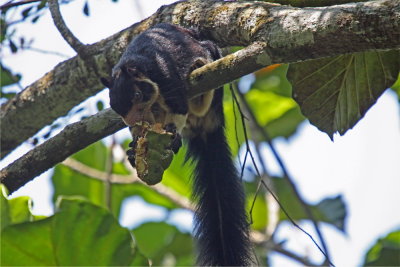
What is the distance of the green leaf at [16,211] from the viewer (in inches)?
127

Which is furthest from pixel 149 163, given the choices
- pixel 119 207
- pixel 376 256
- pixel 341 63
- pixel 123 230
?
pixel 119 207

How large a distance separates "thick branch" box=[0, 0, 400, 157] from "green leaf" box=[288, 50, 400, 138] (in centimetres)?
38

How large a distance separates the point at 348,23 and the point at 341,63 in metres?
0.82

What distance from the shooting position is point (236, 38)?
3.33 meters

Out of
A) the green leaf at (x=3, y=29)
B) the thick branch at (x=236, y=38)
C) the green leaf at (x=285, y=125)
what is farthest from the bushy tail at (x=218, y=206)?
the green leaf at (x=285, y=125)

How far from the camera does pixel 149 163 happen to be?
3.17m

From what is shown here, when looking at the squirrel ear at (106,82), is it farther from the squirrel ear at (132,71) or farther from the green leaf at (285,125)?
the green leaf at (285,125)

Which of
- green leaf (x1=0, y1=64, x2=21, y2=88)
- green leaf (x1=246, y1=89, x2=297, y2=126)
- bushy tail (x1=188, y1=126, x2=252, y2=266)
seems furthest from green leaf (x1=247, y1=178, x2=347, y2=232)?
green leaf (x1=0, y1=64, x2=21, y2=88)

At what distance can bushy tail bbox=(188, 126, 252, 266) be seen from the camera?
3.72 m

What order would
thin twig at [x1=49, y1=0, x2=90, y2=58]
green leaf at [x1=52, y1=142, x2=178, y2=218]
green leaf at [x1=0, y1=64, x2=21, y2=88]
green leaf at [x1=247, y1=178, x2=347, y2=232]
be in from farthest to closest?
1. green leaf at [x1=52, y1=142, x2=178, y2=218]
2. green leaf at [x1=247, y1=178, x2=347, y2=232]
3. green leaf at [x1=0, y1=64, x2=21, y2=88]
4. thin twig at [x1=49, y1=0, x2=90, y2=58]

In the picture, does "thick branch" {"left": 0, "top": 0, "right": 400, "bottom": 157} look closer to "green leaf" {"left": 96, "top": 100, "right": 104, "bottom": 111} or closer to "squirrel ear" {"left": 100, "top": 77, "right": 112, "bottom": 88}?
"squirrel ear" {"left": 100, "top": 77, "right": 112, "bottom": 88}

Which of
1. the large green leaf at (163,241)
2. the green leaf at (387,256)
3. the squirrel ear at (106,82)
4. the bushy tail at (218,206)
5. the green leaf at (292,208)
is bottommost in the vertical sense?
the large green leaf at (163,241)

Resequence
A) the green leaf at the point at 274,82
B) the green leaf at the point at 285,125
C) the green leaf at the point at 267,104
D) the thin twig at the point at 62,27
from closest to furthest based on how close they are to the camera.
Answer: the thin twig at the point at 62,27, the green leaf at the point at 274,82, the green leaf at the point at 267,104, the green leaf at the point at 285,125

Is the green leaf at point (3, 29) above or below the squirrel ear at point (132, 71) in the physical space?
above
